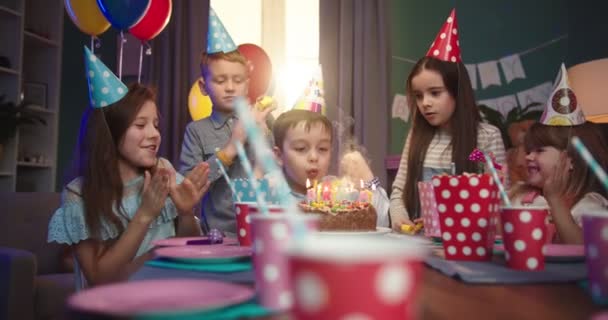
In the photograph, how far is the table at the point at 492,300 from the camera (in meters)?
0.57

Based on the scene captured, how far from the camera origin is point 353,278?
1.21 ft

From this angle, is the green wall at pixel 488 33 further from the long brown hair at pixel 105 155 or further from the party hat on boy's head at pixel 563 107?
the long brown hair at pixel 105 155

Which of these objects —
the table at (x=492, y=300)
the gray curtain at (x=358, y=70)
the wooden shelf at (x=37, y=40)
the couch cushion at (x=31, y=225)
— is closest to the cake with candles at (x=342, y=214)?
the table at (x=492, y=300)

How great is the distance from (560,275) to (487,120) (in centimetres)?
342

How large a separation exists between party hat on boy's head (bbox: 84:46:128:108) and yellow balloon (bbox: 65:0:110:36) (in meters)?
1.15

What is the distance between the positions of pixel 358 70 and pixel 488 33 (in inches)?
53.4

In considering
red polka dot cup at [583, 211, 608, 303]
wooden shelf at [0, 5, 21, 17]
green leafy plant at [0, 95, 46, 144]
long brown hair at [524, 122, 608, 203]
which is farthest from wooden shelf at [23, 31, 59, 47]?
red polka dot cup at [583, 211, 608, 303]

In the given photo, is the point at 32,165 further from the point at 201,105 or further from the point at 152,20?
the point at 152,20

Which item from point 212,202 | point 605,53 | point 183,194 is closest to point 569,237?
point 183,194

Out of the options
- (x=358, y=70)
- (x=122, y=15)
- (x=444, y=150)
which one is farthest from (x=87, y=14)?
(x=358, y=70)

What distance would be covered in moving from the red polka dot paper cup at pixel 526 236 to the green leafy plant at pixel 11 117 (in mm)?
3629

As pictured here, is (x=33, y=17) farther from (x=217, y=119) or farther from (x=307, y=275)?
(x=307, y=275)

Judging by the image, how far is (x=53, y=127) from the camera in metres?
4.21

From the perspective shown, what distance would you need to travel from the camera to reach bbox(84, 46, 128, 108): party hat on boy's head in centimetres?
162
